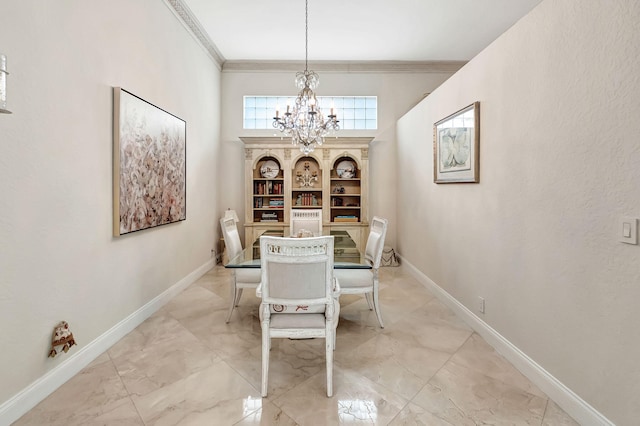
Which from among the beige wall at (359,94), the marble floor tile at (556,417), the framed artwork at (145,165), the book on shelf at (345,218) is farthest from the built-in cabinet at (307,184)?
the marble floor tile at (556,417)

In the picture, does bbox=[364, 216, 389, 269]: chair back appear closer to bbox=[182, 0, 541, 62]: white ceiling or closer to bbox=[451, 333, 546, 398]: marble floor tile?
bbox=[451, 333, 546, 398]: marble floor tile

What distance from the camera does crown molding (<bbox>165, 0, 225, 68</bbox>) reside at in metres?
3.80

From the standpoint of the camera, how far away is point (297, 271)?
204 cm

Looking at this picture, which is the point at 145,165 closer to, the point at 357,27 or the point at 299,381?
the point at 299,381

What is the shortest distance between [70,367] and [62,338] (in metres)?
0.26

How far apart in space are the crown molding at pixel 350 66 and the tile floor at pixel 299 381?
4.27 m

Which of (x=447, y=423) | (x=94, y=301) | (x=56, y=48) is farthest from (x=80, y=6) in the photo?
(x=447, y=423)

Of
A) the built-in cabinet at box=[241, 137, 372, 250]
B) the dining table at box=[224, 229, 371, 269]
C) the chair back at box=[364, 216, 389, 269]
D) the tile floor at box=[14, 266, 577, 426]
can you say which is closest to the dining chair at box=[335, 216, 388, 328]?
the chair back at box=[364, 216, 389, 269]

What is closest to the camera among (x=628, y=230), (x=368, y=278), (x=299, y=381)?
(x=628, y=230)

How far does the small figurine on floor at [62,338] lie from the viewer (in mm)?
2078

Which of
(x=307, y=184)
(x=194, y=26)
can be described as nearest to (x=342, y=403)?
(x=307, y=184)

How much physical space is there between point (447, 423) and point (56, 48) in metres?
3.20

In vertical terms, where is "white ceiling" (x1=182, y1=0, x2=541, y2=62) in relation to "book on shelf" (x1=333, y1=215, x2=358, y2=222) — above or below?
above

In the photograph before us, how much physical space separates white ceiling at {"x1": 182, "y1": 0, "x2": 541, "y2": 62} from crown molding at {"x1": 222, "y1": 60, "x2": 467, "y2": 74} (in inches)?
5.4
